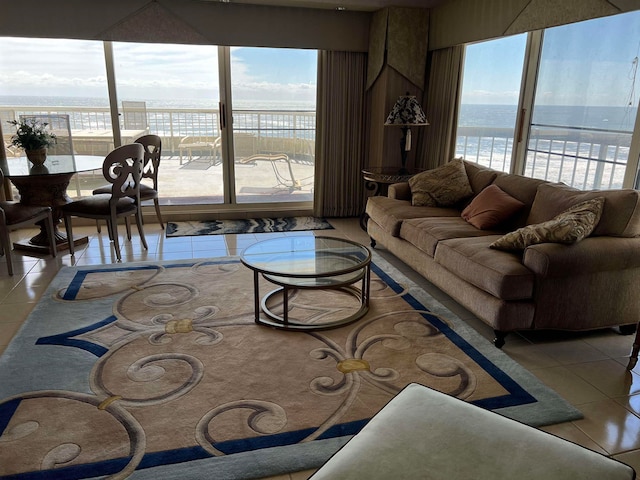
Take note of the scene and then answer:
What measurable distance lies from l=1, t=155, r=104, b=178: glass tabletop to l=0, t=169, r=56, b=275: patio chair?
0.23 m

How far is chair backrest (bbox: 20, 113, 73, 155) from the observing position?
515 cm

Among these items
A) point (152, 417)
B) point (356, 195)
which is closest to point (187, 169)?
point (356, 195)

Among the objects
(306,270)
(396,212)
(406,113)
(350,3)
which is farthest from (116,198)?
(350,3)

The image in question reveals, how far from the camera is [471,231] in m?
3.56

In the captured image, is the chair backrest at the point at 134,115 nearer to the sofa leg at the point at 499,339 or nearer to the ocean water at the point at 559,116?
the ocean water at the point at 559,116

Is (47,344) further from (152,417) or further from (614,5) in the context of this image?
(614,5)

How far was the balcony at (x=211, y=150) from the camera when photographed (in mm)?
5371

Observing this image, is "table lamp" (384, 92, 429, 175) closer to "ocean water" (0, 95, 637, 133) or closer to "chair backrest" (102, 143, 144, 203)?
"ocean water" (0, 95, 637, 133)

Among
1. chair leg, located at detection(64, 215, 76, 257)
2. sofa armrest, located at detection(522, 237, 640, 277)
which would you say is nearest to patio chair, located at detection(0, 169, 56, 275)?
chair leg, located at detection(64, 215, 76, 257)

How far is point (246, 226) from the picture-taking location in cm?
546

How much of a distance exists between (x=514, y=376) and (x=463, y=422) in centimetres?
122

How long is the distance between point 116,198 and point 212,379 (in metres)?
2.37

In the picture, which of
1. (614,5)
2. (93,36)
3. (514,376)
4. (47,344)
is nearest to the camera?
(514,376)

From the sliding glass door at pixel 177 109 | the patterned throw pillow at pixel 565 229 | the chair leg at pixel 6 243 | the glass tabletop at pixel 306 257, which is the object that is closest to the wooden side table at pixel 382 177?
the glass tabletop at pixel 306 257
